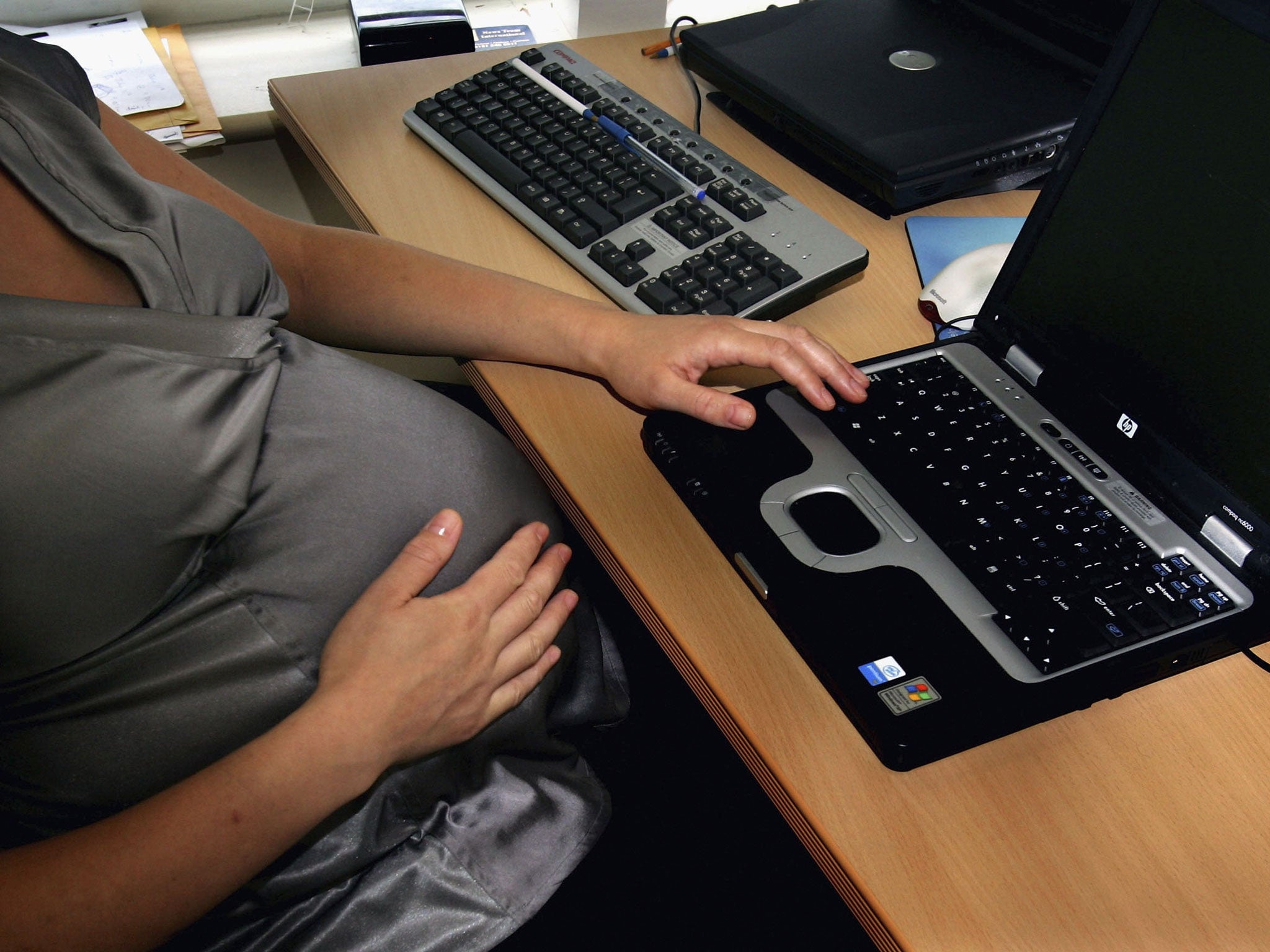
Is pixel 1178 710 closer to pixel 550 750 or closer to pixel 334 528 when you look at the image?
pixel 550 750

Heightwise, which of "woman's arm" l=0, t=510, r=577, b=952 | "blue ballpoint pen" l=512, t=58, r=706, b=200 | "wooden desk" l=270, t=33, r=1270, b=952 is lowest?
"woman's arm" l=0, t=510, r=577, b=952

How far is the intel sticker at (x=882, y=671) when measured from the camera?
510mm

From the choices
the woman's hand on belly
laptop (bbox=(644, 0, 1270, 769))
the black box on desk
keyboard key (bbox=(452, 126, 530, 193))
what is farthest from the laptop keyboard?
the black box on desk

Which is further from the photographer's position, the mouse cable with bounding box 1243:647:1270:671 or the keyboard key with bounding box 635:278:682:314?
the keyboard key with bounding box 635:278:682:314

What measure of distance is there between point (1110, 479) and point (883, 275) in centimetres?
30

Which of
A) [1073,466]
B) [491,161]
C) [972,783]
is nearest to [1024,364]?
[1073,466]

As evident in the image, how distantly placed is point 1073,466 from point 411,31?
91 centimetres

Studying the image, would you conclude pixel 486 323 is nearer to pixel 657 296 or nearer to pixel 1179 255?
pixel 657 296

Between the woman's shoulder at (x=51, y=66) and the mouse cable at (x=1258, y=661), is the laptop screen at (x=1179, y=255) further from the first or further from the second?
the woman's shoulder at (x=51, y=66)

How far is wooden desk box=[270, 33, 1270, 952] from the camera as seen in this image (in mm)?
463

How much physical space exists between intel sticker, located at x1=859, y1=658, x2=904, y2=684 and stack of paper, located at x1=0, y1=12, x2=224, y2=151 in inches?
36.3

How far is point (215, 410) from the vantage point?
0.58 m

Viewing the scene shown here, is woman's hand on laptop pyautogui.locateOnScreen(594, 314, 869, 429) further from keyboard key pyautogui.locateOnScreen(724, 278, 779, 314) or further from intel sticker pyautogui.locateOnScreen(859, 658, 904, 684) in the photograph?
intel sticker pyautogui.locateOnScreen(859, 658, 904, 684)

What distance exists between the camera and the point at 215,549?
0.58 metres
